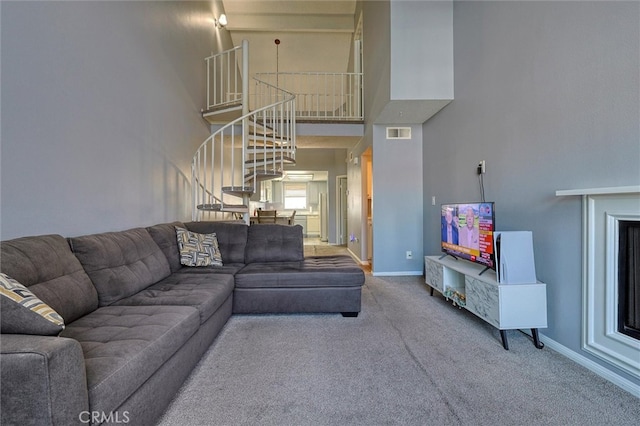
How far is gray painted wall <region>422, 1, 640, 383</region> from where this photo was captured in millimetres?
1647

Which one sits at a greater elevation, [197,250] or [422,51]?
[422,51]

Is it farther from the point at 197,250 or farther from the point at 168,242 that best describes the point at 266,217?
the point at 168,242

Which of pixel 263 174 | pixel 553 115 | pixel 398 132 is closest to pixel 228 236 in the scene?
pixel 263 174

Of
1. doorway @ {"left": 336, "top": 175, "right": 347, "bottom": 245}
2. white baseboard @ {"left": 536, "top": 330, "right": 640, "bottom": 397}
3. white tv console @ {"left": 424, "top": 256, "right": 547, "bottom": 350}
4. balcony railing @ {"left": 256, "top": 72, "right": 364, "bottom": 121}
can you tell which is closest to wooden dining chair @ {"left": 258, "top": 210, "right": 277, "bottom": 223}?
doorway @ {"left": 336, "top": 175, "right": 347, "bottom": 245}

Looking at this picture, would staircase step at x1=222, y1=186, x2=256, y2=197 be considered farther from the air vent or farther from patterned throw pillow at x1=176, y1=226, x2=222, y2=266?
the air vent

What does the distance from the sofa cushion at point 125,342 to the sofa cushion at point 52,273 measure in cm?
10

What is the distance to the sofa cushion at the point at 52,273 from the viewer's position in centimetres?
137

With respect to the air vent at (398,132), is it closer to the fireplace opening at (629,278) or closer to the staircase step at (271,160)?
the staircase step at (271,160)

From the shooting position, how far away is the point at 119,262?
6.69 ft

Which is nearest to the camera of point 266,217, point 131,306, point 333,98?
point 131,306

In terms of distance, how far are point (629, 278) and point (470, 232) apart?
3.75ft

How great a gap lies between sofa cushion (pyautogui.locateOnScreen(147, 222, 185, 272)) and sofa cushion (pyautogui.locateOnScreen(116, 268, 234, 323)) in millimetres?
211

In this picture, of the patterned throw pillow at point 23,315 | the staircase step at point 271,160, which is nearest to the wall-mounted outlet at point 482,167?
the staircase step at point 271,160

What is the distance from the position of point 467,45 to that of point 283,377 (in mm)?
3658
